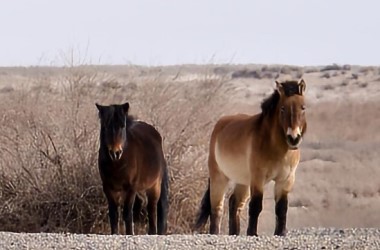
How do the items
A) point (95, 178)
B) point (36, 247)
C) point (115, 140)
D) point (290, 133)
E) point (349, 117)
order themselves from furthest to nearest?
1. point (349, 117)
2. point (95, 178)
3. point (115, 140)
4. point (290, 133)
5. point (36, 247)

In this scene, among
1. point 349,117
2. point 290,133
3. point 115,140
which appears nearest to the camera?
point 290,133

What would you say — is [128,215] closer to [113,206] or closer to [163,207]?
[113,206]

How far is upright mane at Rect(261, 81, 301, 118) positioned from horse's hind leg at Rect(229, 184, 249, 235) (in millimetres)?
1965

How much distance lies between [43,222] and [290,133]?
6.72m

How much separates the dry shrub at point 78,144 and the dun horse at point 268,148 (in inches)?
134

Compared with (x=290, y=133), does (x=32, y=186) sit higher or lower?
lower

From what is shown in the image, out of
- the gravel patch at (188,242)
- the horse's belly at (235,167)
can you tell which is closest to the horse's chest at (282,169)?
the horse's belly at (235,167)

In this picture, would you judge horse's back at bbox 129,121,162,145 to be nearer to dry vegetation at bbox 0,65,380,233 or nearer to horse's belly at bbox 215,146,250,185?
horse's belly at bbox 215,146,250,185

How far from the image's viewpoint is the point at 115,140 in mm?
15656

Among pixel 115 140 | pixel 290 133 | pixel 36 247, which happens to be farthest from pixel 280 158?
pixel 36 247

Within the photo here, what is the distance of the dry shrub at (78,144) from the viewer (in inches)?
778

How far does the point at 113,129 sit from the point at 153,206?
228 cm

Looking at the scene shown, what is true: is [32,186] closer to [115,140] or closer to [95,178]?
[95,178]

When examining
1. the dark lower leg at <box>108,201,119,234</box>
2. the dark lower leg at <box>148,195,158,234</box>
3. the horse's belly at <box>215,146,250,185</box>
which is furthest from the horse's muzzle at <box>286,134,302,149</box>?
the dark lower leg at <box>148,195,158,234</box>
